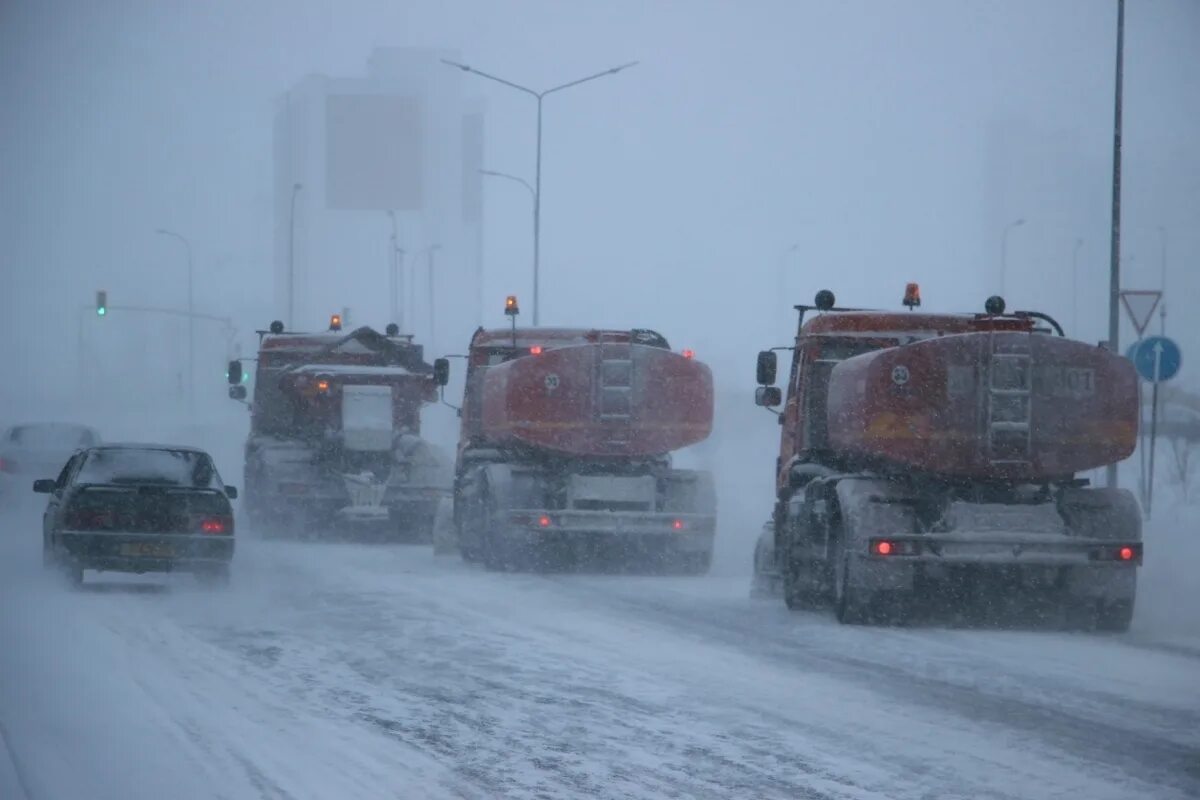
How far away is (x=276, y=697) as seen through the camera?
10812 mm

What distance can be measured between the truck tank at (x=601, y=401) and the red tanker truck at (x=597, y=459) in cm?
1

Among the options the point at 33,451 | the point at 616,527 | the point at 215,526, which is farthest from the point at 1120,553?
the point at 33,451

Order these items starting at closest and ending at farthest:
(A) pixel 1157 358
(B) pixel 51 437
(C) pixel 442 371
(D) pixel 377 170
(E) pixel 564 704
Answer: (E) pixel 564 704
(A) pixel 1157 358
(C) pixel 442 371
(B) pixel 51 437
(D) pixel 377 170

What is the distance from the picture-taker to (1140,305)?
20844 millimetres

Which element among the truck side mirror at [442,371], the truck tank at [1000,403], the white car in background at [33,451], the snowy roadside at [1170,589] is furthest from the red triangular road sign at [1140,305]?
the white car in background at [33,451]

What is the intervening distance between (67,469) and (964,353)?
1011cm

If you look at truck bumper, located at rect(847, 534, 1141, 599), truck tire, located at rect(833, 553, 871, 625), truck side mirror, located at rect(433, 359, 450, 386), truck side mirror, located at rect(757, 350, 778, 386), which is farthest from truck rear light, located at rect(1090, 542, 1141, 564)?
truck side mirror, located at rect(433, 359, 450, 386)

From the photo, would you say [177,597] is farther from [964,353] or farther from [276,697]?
[964,353]

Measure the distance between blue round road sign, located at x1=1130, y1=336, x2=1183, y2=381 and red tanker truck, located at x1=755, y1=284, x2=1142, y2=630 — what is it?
540 centimetres

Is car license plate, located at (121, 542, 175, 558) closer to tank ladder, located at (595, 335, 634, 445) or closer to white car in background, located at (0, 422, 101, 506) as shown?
tank ladder, located at (595, 335, 634, 445)

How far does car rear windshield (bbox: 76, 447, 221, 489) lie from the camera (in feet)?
60.3

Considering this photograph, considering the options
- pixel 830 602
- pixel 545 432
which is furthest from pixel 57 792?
pixel 545 432

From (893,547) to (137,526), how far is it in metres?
8.01

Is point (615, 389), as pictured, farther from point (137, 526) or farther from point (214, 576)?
point (137, 526)
